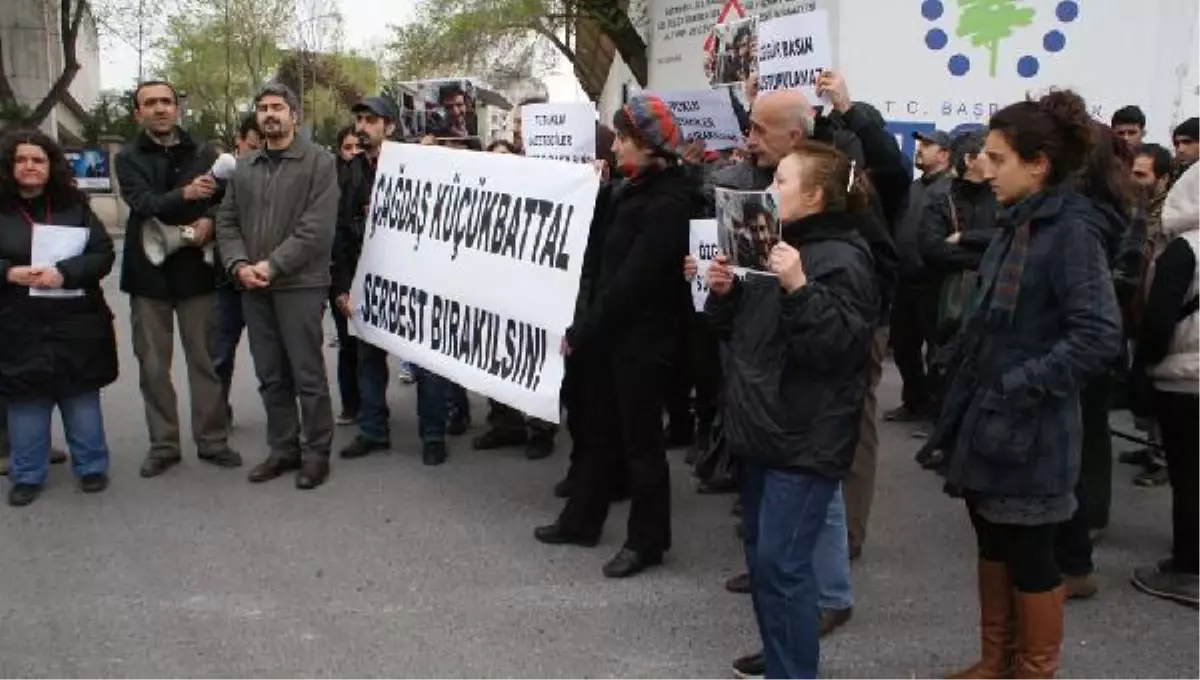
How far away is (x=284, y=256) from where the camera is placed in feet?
18.5

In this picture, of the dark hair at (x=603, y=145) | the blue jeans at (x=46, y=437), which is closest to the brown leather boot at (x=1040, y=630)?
the dark hair at (x=603, y=145)

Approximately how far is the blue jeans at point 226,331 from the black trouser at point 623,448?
2817mm

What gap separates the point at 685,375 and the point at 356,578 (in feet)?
8.53

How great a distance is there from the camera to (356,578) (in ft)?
15.2

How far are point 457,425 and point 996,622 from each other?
424 centimetres

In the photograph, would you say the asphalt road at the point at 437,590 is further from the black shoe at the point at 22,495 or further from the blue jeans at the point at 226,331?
the blue jeans at the point at 226,331

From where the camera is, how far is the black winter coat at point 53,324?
5574 millimetres

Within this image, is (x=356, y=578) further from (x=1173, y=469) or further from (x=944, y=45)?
(x=944, y=45)

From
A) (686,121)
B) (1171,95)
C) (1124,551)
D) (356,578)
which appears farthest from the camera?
(1171,95)

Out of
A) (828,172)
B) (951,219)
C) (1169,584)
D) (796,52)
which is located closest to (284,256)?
(796,52)

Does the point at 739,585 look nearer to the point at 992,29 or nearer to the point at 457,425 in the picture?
the point at 457,425

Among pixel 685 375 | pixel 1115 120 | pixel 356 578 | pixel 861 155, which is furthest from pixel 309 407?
pixel 1115 120

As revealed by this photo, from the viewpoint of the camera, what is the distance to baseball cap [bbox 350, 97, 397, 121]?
6480 millimetres

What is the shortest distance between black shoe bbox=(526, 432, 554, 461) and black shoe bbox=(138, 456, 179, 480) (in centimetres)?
201
